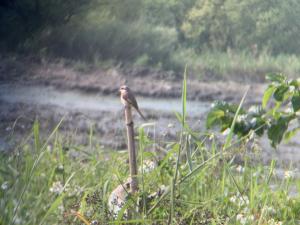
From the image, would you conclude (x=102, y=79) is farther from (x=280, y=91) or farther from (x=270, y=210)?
(x=270, y=210)

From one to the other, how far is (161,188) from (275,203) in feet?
1.75

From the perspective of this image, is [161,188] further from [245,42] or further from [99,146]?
[245,42]

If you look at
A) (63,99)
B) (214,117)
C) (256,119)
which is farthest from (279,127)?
(63,99)

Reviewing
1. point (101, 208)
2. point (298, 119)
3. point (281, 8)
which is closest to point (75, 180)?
point (101, 208)

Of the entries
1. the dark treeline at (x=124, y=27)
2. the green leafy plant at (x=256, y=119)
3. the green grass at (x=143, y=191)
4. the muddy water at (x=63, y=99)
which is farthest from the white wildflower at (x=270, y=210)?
the dark treeline at (x=124, y=27)

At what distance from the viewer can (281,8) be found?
2605 millimetres

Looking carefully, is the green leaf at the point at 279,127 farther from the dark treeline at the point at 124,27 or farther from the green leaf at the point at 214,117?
the dark treeline at the point at 124,27

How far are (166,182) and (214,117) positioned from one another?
27cm

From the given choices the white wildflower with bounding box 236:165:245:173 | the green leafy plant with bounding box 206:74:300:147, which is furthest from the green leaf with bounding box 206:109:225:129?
the white wildflower with bounding box 236:165:245:173

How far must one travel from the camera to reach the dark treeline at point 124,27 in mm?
2420

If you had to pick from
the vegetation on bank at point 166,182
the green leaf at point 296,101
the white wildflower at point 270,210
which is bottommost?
the white wildflower at point 270,210

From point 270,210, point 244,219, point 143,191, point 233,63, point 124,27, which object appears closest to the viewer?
point 143,191

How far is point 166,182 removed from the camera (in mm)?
2072

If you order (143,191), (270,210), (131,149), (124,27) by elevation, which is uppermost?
(124,27)
